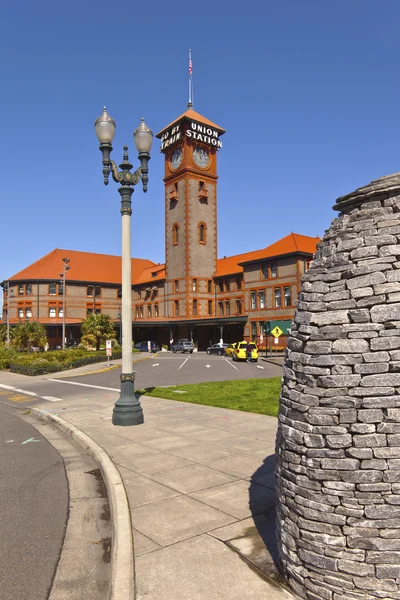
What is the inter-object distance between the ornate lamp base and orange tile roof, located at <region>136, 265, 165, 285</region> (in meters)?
58.2

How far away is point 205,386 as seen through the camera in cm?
1909

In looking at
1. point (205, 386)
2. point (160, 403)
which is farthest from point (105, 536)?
point (205, 386)

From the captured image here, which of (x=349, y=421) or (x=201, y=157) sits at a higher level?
(x=201, y=157)

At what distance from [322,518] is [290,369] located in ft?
4.02

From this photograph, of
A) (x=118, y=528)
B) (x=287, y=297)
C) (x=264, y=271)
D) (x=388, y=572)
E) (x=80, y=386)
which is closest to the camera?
(x=388, y=572)

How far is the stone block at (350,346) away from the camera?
3.67 metres

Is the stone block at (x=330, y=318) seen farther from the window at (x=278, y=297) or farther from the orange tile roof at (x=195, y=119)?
the orange tile roof at (x=195, y=119)

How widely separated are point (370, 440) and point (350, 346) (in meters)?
0.73

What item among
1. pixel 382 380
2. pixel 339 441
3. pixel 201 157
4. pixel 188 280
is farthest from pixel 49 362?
pixel 201 157

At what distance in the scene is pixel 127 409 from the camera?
11.2m

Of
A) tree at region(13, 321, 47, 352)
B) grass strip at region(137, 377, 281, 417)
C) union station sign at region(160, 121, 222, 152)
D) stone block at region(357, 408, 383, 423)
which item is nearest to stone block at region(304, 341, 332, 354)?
stone block at region(357, 408, 383, 423)

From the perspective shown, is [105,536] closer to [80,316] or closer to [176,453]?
[176,453]

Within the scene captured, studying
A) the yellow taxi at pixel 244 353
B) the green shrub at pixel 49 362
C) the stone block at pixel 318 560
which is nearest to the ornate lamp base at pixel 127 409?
the stone block at pixel 318 560

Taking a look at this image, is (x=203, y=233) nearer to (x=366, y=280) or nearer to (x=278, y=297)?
(x=278, y=297)
